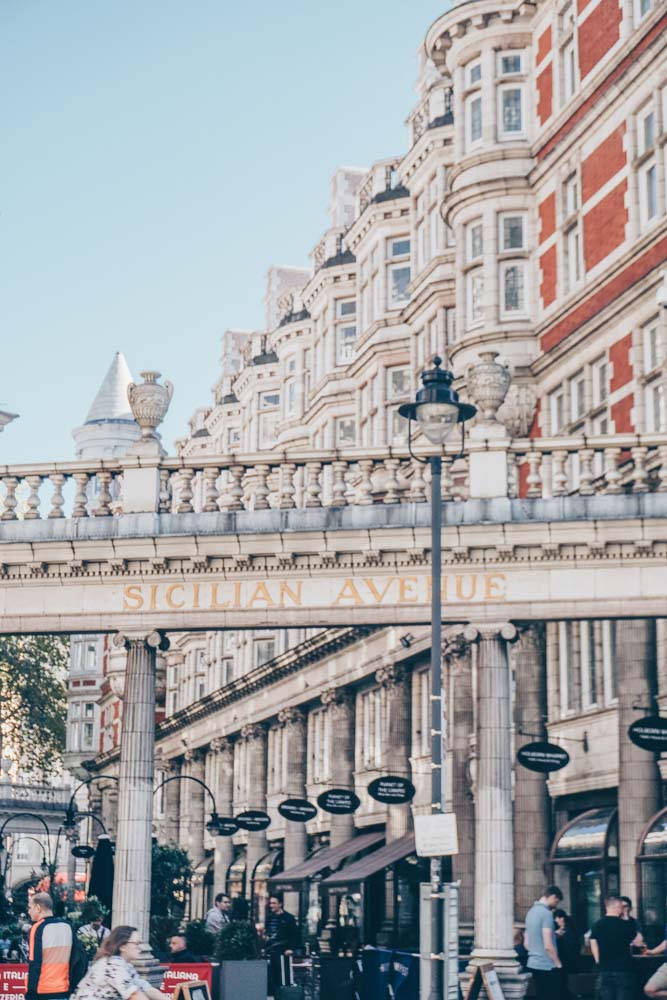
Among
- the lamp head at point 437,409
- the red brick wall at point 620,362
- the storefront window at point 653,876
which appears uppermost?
the red brick wall at point 620,362

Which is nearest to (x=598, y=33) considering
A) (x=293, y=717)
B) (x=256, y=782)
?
(x=293, y=717)

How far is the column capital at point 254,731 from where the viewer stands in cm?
5906

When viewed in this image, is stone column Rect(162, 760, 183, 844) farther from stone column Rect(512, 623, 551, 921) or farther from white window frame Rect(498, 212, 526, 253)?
white window frame Rect(498, 212, 526, 253)

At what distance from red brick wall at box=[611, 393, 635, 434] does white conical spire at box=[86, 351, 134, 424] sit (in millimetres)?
120363

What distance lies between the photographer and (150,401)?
84.7 ft

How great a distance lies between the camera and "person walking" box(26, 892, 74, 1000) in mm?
17219

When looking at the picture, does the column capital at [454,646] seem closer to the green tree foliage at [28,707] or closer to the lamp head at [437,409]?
the lamp head at [437,409]

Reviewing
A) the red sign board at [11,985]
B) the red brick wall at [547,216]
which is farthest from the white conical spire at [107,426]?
the red sign board at [11,985]

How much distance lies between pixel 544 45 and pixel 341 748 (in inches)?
799

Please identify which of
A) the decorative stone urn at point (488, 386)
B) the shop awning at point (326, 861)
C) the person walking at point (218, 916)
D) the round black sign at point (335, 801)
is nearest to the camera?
the decorative stone urn at point (488, 386)

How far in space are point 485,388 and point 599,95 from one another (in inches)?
436

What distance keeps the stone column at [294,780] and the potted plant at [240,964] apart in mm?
25951

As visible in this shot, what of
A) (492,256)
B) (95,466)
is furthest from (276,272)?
(95,466)

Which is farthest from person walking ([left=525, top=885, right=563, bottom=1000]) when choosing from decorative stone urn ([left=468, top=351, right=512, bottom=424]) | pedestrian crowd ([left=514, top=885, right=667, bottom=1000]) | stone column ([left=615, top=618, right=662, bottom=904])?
stone column ([left=615, top=618, right=662, bottom=904])
